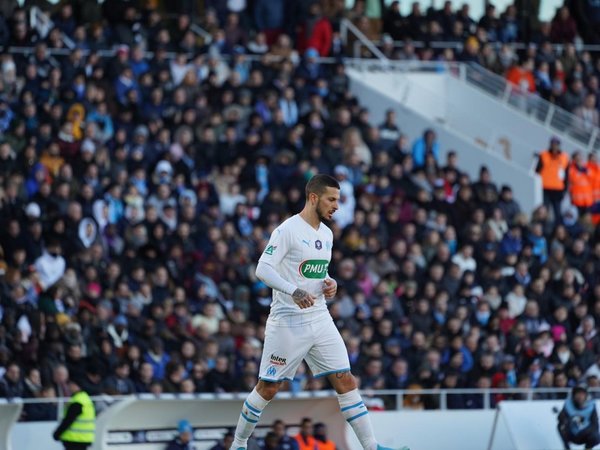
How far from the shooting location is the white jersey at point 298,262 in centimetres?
1357

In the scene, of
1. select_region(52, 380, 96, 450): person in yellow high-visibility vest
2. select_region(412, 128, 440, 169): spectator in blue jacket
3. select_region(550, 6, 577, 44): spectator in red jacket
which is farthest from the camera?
select_region(550, 6, 577, 44): spectator in red jacket

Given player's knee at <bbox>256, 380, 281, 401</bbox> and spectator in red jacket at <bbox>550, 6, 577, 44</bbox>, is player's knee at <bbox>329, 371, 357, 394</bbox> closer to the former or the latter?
player's knee at <bbox>256, 380, 281, 401</bbox>

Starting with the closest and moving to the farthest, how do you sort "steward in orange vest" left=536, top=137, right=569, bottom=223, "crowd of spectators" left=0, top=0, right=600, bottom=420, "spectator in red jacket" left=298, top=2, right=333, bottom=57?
"crowd of spectators" left=0, top=0, right=600, bottom=420 → "steward in orange vest" left=536, top=137, right=569, bottom=223 → "spectator in red jacket" left=298, top=2, right=333, bottom=57

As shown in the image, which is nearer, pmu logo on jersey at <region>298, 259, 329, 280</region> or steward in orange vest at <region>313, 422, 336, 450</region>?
pmu logo on jersey at <region>298, 259, 329, 280</region>

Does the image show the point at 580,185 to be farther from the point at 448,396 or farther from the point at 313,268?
the point at 313,268

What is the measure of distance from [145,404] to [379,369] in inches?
153

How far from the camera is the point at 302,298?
13.3 metres

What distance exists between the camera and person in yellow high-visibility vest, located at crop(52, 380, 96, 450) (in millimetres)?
17375

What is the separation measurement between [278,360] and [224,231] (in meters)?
8.93

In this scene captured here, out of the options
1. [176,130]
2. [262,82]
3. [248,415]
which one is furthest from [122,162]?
[248,415]

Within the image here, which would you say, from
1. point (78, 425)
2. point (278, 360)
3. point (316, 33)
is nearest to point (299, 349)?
point (278, 360)

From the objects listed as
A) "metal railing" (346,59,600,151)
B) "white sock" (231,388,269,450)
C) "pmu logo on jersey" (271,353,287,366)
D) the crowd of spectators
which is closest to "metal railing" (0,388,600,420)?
the crowd of spectators

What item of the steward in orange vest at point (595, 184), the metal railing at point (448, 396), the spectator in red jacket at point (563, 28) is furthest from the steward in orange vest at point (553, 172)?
the metal railing at point (448, 396)

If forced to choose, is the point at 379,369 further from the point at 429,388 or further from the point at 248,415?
the point at 248,415
